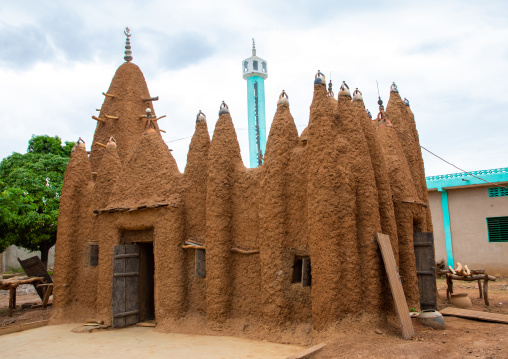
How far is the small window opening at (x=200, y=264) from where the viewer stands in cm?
1028

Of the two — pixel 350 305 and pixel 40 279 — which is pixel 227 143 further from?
pixel 40 279

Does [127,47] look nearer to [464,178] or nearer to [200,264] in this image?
[200,264]

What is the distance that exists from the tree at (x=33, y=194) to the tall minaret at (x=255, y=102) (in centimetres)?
1382

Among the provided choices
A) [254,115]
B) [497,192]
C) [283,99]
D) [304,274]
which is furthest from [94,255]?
[254,115]

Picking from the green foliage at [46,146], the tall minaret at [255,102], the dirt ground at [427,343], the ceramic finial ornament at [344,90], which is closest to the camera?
the dirt ground at [427,343]

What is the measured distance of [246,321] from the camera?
9.47 metres

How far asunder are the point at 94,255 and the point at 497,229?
16.4 meters

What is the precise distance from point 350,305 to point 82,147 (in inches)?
384

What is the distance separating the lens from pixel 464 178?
19.3 meters

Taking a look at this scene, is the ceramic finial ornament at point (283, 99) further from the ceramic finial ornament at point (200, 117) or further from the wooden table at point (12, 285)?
the wooden table at point (12, 285)

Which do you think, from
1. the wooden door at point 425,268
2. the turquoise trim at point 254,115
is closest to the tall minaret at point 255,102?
the turquoise trim at point 254,115

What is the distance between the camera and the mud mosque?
8430mm

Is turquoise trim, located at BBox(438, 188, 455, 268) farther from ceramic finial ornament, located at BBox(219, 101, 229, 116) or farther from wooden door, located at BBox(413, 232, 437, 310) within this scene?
ceramic finial ornament, located at BBox(219, 101, 229, 116)

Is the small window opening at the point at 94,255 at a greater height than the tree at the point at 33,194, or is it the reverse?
the tree at the point at 33,194
